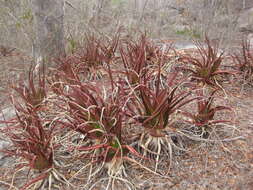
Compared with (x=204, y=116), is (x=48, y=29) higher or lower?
higher

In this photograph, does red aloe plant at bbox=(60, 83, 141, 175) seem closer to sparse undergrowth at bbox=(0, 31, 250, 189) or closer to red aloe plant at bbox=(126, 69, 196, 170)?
sparse undergrowth at bbox=(0, 31, 250, 189)

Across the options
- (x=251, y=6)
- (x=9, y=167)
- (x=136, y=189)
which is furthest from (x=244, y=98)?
(x=251, y=6)

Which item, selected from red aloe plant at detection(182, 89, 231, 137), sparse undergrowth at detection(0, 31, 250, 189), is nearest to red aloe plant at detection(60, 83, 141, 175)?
sparse undergrowth at detection(0, 31, 250, 189)

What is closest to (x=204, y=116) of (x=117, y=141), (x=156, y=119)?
(x=156, y=119)

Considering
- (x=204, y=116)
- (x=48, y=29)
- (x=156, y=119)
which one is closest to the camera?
(x=156, y=119)

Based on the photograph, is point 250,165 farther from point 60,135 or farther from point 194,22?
point 194,22

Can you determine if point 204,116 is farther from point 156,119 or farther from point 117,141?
point 117,141

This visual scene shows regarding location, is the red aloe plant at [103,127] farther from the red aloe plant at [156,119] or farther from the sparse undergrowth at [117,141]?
the red aloe plant at [156,119]

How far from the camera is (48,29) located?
4.36 meters

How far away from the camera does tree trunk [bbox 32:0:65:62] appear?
13.9 ft

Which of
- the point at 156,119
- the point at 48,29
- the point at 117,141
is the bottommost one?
the point at 117,141

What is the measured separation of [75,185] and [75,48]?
3.43 m

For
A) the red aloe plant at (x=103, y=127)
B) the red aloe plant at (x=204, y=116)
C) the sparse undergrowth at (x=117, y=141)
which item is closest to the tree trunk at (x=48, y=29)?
the sparse undergrowth at (x=117, y=141)

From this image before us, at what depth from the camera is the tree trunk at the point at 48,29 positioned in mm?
4242
